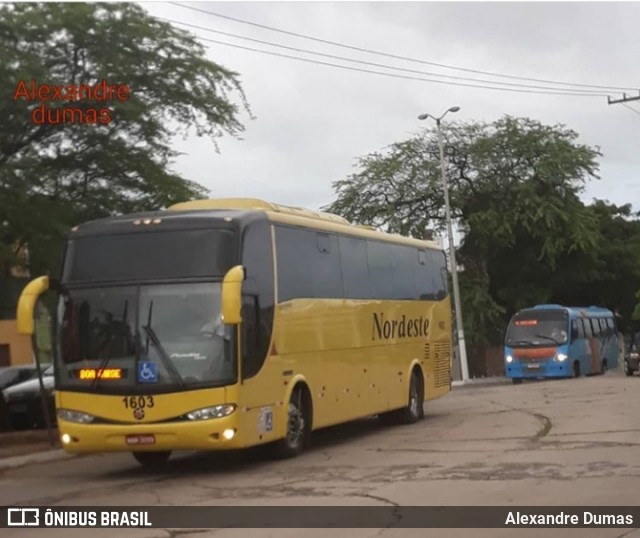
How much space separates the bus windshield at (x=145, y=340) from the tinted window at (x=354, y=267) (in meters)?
4.49

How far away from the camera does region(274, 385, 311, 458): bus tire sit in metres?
16.1

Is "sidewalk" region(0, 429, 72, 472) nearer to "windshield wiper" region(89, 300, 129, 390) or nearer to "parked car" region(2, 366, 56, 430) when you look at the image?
"parked car" region(2, 366, 56, 430)

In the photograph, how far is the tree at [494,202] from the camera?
55.8m

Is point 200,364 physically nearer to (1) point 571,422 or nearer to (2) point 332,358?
(2) point 332,358

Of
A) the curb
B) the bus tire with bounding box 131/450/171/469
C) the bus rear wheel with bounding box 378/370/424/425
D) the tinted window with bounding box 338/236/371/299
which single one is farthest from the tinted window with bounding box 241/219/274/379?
Answer: the bus rear wheel with bounding box 378/370/424/425

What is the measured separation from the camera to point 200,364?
47.3ft

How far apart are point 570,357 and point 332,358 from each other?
2612 cm

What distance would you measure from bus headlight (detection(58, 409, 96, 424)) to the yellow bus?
0.02 meters

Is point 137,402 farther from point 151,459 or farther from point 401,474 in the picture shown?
point 401,474

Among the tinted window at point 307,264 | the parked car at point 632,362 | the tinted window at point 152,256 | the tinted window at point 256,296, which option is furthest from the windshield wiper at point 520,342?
the tinted window at point 152,256

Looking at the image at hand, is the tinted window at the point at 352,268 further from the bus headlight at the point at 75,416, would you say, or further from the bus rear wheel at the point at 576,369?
the bus rear wheel at the point at 576,369

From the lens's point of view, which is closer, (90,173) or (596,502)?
(596,502)

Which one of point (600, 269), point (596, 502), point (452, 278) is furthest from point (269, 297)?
point (600, 269)

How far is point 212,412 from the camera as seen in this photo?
14.3 metres
